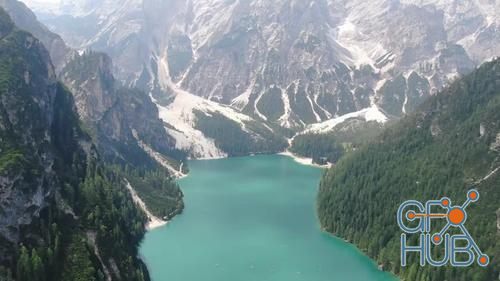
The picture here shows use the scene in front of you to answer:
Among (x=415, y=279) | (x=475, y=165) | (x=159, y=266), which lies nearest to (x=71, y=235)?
(x=159, y=266)

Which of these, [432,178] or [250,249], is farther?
[432,178]

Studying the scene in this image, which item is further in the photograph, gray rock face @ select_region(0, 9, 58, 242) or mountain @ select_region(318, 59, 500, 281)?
mountain @ select_region(318, 59, 500, 281)

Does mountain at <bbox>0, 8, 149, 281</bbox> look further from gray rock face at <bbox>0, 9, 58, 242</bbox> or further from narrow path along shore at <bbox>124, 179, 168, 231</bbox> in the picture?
narrow path along shore at <bbox>124, 179, 168, 231</bbox>

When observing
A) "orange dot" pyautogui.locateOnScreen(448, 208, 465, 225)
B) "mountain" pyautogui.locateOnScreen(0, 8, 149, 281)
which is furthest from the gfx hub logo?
"mountain" pyautogui.locateOnScreen(0, 8, 149, 281)

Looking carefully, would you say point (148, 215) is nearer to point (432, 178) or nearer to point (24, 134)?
point (24, 134)

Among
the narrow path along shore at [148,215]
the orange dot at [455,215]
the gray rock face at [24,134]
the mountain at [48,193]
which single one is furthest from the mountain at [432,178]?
the gray rock face at [24,134]

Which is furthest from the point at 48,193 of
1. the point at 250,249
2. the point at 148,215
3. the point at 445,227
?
the point at 445,227

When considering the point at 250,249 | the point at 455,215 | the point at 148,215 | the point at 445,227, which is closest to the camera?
the point at 455,215

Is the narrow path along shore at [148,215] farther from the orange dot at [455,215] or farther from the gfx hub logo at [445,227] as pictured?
the orange dot at [455,215]

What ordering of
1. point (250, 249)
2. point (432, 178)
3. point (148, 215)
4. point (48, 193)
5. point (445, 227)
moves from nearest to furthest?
point (445, 227), point (48, 193), point (250, 249), point (432, 178), point (148, 215)
